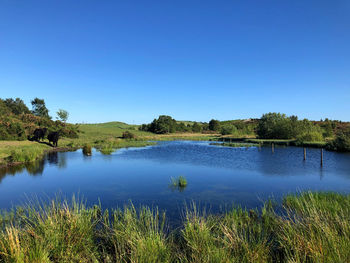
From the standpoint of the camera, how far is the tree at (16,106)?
72.1m

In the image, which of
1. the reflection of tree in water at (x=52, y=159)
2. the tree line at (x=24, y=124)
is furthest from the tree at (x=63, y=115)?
the reflection of tree in water at (x=52, y=159)

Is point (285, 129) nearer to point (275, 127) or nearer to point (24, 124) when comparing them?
point (275, 127)

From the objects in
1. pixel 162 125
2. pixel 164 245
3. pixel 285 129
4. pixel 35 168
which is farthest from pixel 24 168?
pixel 162 125

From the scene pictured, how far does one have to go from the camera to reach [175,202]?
11148 millimetres

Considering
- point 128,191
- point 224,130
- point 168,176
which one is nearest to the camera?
point 128,191

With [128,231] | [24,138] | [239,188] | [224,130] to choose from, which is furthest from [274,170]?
[224,130]

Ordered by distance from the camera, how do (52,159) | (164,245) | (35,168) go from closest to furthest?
1. (164,245)
2. (35,168)
3. (52,159)

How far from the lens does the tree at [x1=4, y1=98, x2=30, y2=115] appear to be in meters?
72.1

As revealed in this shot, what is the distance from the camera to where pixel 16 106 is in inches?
2894

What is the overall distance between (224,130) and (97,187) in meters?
73.5

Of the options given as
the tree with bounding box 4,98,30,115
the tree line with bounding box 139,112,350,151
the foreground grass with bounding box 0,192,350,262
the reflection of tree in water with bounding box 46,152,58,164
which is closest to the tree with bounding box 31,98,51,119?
the tree with bounding box 4,98,30,115

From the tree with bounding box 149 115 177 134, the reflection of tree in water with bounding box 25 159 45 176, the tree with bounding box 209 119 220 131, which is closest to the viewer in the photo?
the reflection of tree in water with bounding box 25 159 45 176

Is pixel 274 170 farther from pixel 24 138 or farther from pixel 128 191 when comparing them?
pixel 24 138

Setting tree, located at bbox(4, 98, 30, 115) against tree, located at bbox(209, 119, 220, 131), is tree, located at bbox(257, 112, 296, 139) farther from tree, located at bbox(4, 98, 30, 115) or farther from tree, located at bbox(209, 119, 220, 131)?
tree, located at bbox(4, 98, 30, 115)
